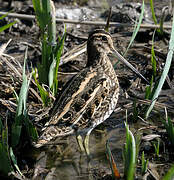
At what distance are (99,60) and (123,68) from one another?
1.02 meters

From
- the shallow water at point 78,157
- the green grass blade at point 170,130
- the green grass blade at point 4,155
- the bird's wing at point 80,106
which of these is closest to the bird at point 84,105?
the bird's wing at point 80,106

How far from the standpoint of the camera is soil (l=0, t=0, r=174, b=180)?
3504 millimetres

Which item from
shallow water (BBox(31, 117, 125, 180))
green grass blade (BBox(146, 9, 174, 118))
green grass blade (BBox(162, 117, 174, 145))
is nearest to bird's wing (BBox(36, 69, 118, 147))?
shallow water (BBox(31, 117, 125, 180))

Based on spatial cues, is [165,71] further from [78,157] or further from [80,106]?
[78,157]

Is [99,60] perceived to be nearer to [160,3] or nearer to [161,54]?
[161,54]

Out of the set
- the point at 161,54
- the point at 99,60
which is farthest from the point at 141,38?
the point at 99,60

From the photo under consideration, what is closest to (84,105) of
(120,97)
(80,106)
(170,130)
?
(80,106)

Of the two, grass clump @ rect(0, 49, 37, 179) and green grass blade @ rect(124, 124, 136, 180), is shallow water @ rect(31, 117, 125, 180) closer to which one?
grass clump @ rect(0, 49, 37, 179)

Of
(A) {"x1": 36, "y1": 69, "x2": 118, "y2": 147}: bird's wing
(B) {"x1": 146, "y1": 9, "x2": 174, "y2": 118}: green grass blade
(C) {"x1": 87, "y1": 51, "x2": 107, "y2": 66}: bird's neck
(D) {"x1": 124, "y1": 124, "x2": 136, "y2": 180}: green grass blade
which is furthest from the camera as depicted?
(C) {"x1": 87, "y1": 51, "x2": 107, "y2": 66}: bird's neck

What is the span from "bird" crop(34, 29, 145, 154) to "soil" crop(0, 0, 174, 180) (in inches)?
9.9

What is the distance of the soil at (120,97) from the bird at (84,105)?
9.9 inches

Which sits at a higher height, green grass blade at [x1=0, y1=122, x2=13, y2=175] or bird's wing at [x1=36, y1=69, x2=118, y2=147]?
bird's wing at [x1=36, y1=69, x2=118, y2=147]

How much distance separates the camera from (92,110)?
354 cm

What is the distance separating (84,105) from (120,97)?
3.66 ft
